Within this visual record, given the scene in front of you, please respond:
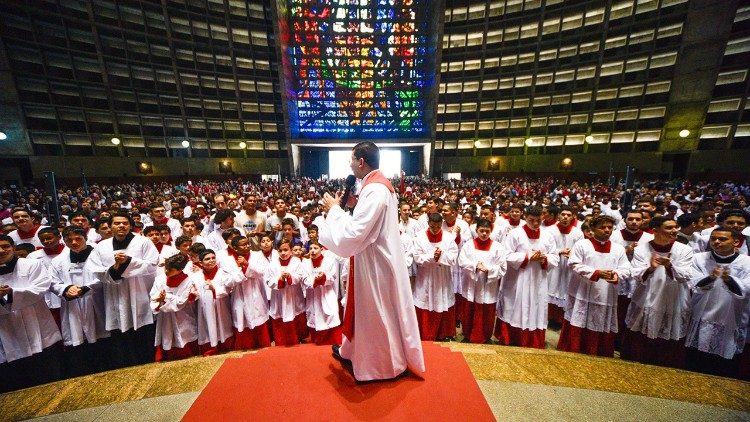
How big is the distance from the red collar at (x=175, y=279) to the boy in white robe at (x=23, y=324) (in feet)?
4.24

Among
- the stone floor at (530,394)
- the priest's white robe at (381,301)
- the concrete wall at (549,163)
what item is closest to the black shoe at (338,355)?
the priest's white robe at (381,301)

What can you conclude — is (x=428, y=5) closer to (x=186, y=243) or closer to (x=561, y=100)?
(x=561, y=100)

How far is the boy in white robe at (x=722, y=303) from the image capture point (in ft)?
10.4

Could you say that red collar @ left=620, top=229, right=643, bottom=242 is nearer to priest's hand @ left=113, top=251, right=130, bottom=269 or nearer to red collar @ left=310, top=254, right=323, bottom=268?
red collar @ left=310, top=254, right=323, bottom=268

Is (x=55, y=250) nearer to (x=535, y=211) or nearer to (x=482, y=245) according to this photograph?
(x=482, y=245)

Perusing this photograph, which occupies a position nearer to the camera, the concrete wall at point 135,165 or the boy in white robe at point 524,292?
the boy in white robe at point 524,292

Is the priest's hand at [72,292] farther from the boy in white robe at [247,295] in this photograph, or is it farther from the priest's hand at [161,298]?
the boy in white robe at [247,295]

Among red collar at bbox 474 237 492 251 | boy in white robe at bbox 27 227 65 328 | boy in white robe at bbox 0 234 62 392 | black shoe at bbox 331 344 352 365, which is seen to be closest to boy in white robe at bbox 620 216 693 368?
red collar at bbox 474 237 492 251

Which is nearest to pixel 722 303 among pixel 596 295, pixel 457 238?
pixel 596 295

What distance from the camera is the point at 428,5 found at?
31797 millimetres

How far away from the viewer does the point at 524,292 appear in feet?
13.8

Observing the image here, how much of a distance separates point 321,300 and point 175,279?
197cm

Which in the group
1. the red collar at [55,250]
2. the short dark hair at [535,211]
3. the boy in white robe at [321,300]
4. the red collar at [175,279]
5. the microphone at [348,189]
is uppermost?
the microphone at [348,189]

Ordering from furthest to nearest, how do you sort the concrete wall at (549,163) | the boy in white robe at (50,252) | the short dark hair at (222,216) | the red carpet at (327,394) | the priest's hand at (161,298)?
the concrete wall at (549,163) → the short dark hair at (222,216) → the boy in white robe at (50,252) → the priest's hand at (161,298) → the red carpet at (327,394)
